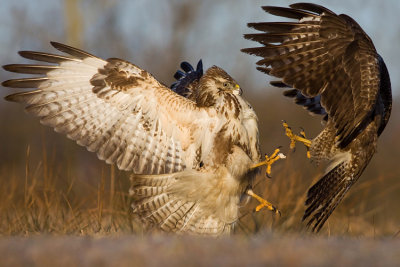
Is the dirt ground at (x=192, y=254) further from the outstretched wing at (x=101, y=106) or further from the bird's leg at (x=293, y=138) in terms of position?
the bird's leg at (x=293, y=138)

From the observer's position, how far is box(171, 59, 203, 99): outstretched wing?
23.4 ft

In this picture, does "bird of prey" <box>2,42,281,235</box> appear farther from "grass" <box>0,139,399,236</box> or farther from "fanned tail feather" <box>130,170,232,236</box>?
"grass" <box>0,139,399,236</box>

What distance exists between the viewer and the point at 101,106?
5598 mm

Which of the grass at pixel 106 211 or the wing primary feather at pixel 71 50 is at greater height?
the wing primary feather at pixel 71 50

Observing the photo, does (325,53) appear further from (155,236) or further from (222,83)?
(155,236)

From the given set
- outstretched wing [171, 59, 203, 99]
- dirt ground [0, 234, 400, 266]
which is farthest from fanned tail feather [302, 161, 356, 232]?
dirt ground [0, 234, 400, 266]

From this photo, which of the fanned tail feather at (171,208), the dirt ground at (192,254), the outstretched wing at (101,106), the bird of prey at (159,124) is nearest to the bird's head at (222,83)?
the bird of prey at (159,124)

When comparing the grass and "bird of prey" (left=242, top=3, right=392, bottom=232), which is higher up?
"bird of prey" (left=242, top=3, right=392, bottom=232)

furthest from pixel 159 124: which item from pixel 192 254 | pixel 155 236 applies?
pixel 192 254

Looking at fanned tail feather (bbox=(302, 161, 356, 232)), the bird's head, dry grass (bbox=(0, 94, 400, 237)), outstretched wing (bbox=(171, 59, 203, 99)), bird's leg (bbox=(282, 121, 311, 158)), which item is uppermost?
the bird's head

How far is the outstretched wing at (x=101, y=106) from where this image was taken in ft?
18.3

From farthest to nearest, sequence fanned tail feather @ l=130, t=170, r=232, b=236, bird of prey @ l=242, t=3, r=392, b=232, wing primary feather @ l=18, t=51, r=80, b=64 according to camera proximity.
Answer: fanned tail feather @ l=130, t=170, r=232, b=236
wing primary feather @ l=18, t=51, r=80, b=64
bird of prey @ l=242, t=3, r=392, b=232

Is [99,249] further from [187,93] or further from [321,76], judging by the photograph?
[187,93]

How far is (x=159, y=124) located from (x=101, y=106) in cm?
58
